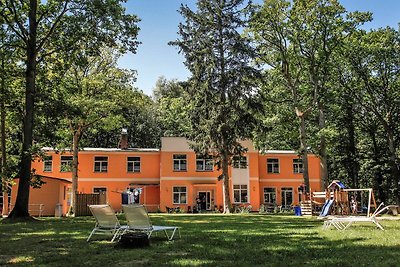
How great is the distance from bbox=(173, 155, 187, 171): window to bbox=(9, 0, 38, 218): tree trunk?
19536 mm

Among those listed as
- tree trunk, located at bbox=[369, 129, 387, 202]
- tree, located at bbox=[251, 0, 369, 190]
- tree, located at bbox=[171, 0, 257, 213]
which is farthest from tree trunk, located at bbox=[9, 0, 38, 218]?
tree trunk, located at bbox=[369, 129, 387, 202]

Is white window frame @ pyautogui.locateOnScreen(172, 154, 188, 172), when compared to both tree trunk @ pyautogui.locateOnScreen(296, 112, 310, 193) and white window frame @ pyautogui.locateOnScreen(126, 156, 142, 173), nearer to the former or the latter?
white window frame @ pyautogui.locateOnScreen(126, 156, 142, 173)

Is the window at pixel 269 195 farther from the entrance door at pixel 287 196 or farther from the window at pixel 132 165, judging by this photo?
the window at pixel 132 165

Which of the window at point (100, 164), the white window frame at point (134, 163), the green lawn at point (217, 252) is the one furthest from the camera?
the white window frame at point (134, 163)

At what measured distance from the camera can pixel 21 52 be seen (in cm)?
2031

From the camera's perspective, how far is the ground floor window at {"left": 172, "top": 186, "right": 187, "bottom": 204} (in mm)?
35906

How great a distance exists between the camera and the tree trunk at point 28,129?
54.4 feet

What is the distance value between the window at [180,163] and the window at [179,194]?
161 centimetres

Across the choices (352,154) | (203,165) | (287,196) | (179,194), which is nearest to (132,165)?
(179,194)

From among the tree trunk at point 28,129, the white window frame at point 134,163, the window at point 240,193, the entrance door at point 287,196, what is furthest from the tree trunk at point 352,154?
the tree trunk at point 28,129

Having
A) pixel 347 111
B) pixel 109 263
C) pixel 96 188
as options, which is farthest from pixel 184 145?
pixel 109 263

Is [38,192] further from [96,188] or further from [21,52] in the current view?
[21,52]

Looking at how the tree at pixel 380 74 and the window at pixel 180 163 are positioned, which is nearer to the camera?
the tree at pixel 380 74

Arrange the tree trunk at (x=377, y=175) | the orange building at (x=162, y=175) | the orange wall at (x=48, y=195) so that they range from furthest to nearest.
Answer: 1. the tree trunk at (x=377, y=175)
2. the orange building at (x=162, y=175)
3. the orange wall at (x=48, y=195)
